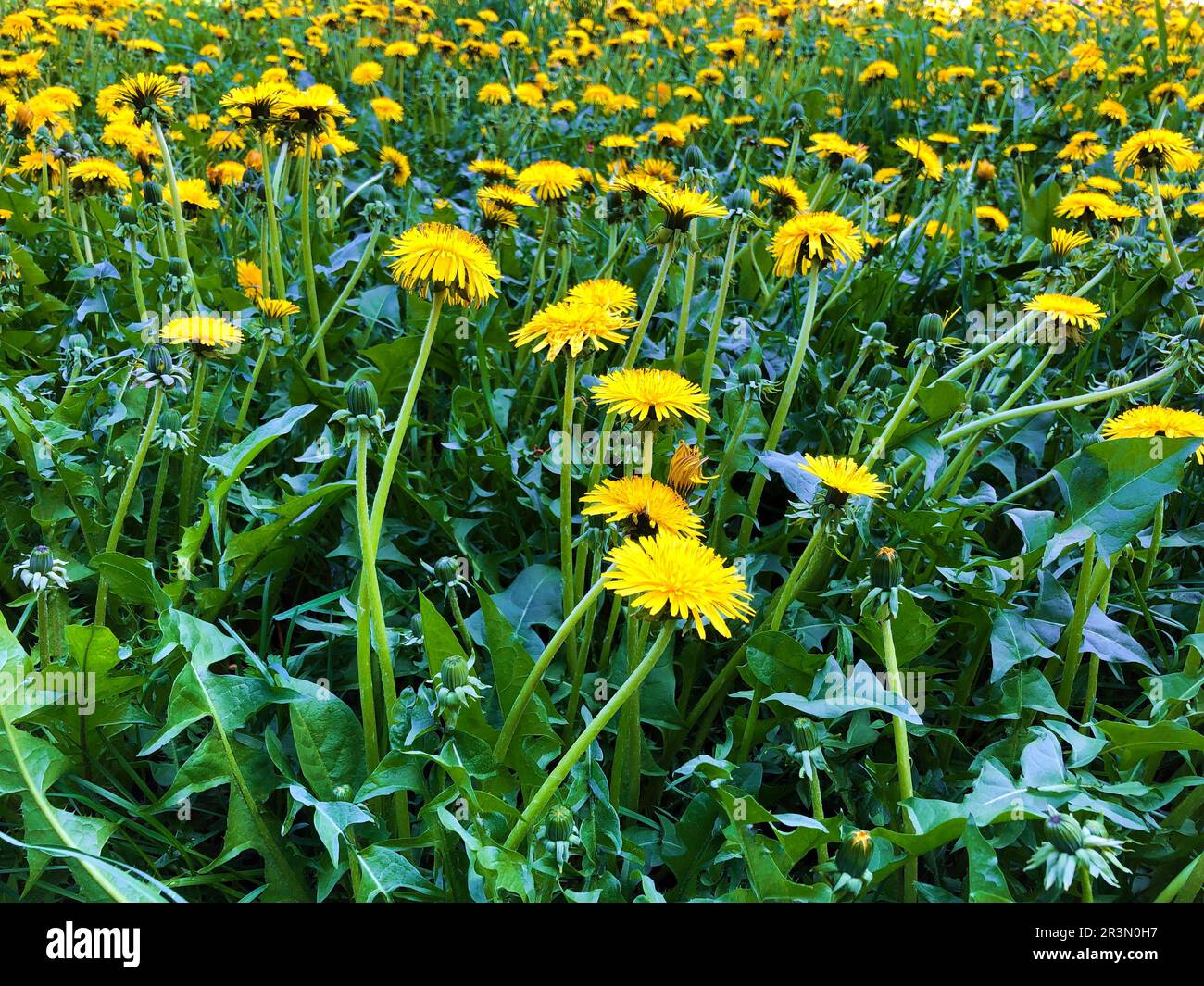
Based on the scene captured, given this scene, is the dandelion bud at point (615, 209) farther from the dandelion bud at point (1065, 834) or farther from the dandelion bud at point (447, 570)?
the dandelion bud at point (1065, 834)

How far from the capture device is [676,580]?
1170mm

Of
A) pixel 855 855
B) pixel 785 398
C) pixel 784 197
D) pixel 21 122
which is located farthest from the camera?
pixel 21 122

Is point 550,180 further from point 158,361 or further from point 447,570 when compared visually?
point 447,570

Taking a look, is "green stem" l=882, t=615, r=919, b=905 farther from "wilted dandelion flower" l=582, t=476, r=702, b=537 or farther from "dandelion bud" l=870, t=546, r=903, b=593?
"wilted dandelion flower" l=582, t=476, r=702, b=537

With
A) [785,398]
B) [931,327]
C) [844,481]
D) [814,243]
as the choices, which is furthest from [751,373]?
[844,481]

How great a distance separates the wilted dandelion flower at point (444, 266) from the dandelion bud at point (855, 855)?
952 mm

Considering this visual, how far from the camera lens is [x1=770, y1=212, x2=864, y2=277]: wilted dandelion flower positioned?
71.8 inches

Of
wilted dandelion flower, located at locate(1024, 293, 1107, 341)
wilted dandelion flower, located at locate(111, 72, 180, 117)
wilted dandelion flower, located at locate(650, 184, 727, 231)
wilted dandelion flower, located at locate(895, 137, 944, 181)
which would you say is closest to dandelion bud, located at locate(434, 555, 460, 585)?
wilted dandelion flower, located at locate(650, 184, 727, 231)

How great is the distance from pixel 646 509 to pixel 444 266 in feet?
1.64

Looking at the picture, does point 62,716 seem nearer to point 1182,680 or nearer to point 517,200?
point 517,200

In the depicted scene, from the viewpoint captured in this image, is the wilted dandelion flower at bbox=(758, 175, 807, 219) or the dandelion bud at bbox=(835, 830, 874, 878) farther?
the wilted dandelion flower at bbox=(758, 175, 807, 219)

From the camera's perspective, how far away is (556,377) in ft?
8.55

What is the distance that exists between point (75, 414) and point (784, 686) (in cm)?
153

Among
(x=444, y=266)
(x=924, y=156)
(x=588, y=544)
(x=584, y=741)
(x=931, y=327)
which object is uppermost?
(x=924, y=156)
